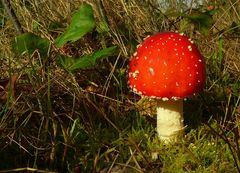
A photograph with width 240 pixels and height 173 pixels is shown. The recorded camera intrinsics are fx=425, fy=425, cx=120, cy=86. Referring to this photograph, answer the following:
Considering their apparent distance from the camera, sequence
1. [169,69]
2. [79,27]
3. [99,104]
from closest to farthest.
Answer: [169,69], [79,27], [99,104]

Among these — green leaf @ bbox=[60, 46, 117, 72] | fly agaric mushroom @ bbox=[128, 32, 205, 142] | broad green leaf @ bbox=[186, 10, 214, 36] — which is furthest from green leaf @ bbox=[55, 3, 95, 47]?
broad green leaf @ bbox=[186, 10, 214, 36]

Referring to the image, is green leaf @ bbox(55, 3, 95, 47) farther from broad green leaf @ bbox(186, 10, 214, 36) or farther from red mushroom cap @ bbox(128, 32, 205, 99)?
broad green leaf @ bbox(186, 10, 214, 36)

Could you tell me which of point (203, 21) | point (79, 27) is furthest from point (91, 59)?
point (203, 21)

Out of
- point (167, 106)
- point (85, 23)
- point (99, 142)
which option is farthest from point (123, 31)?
point (99, 142)

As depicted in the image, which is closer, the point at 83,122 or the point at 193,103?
the point at 83,122

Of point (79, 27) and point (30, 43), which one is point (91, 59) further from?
point (30, 43)

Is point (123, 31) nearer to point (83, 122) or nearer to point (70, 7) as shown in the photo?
point (70, 7)

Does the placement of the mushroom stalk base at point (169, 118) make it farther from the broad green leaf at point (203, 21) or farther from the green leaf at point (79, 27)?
the broad green leaf at point (203, 21)
